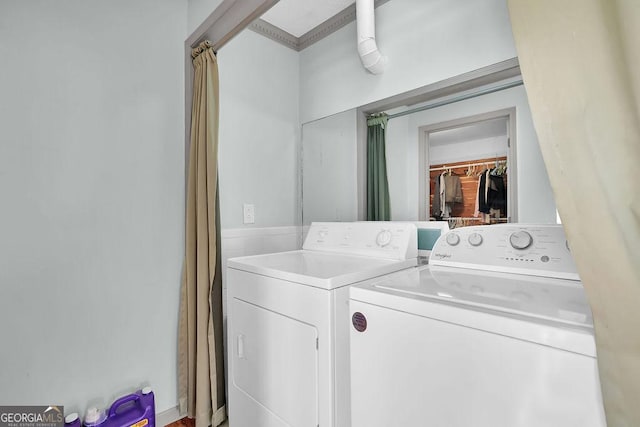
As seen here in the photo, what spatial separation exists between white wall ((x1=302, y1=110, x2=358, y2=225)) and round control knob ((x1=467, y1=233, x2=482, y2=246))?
39.4 inches

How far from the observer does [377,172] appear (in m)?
2.17

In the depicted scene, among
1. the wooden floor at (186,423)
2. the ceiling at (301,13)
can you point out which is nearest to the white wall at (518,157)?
the ceiling at (301,13)

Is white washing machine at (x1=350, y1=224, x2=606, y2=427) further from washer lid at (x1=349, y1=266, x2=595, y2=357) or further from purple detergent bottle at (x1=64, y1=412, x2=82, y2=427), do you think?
purple detergent bottle at (x1=64, y1=412, x2=82, y2=427)

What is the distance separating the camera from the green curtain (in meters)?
2.12

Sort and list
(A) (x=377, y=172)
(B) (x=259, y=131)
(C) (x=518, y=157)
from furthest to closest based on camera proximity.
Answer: (B) (x=259, y=131) < (A) (x=377, y=172) < (C) (x=518, y=157)

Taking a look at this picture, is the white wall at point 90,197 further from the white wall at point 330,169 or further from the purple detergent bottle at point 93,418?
the white wall at point 330,169

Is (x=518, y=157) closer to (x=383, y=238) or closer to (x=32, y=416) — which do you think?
(x=383, y=238)

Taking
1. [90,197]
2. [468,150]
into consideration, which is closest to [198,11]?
[90,197]

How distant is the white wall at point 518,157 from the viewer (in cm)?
147

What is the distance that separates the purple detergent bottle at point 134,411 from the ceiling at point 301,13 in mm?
2567

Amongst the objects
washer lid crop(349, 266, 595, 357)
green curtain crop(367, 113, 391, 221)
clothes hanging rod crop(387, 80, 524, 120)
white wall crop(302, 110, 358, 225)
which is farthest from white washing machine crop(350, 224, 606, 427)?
white wall crop(302, 110, 358, 225)

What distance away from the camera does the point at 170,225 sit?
6.22ft

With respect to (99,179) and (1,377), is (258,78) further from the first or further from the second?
(1,377)

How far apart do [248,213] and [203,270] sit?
1.92 feet
